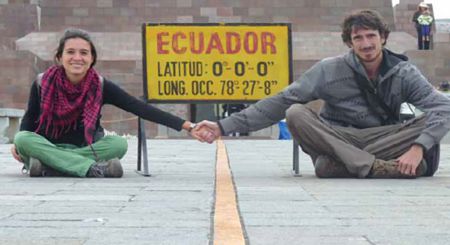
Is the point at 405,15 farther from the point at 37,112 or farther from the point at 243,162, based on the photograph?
the point at 37,112

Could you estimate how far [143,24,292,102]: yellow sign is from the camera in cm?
711

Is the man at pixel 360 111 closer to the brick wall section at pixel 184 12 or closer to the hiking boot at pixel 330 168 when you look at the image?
the hiking boot at pixel 330 168

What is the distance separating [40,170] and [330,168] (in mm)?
2170

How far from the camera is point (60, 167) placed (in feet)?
20.9

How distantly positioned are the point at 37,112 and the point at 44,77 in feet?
0.99

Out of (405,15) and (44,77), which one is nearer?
(44,77)

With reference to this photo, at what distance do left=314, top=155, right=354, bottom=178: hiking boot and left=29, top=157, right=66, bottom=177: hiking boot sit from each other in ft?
6.35

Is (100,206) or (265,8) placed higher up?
(265,8)

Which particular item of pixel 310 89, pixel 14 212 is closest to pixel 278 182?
pixel 310 89

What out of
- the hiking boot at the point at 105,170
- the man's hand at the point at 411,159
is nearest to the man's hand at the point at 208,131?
the hiking boot at the point at 105,170

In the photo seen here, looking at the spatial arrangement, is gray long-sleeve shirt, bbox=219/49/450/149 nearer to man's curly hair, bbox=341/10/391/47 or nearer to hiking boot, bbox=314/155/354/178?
man's curly hair, bbox=341/10/391/47

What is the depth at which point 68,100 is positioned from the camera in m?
6.41

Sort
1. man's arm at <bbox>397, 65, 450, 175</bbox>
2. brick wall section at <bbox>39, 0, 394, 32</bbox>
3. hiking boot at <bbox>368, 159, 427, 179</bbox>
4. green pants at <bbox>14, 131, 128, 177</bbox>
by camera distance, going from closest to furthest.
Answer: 1. man's arm at <bbox>397, 65, 450, 175</bbox>
2. hiking boot at <bbox>368, 159, 427, 179</bbox>
3. green pants at <bbox>14, 131, 128, 177</bbox>
4. brick wall section at <bbox>39, 0, 394, 32</bbox>

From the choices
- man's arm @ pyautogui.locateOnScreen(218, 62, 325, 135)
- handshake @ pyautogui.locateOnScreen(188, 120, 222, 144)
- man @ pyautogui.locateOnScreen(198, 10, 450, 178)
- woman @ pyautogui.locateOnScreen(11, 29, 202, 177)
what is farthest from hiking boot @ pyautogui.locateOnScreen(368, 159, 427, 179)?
woman @ pyautogui.locateOnScreen(11, 29, 202, 177)
